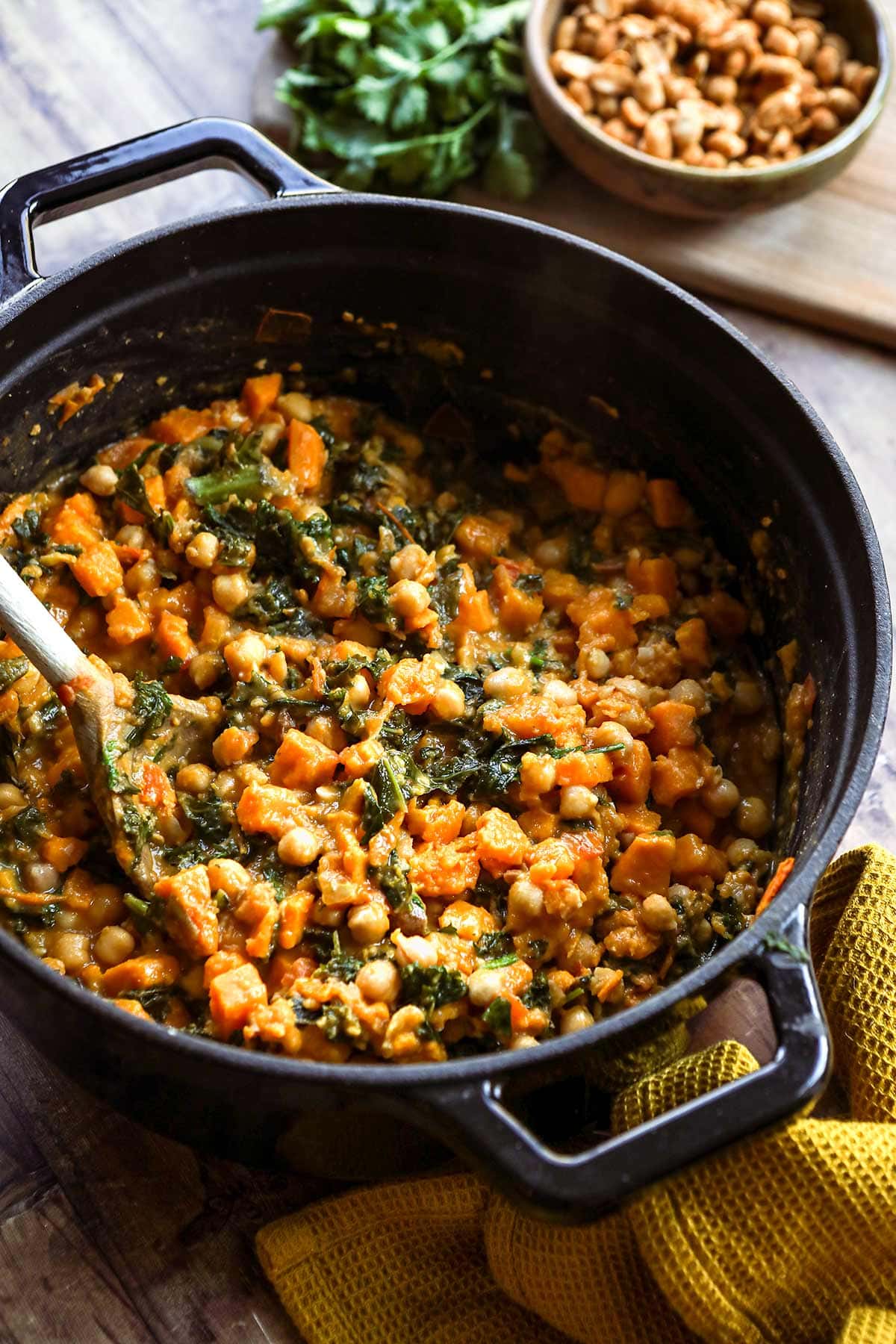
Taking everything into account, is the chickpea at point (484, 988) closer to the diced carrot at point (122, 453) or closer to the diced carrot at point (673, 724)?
the diced carrot at point (673, 724)

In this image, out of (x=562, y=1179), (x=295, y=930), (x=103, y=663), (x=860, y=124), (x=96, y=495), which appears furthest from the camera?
(x=860, y=124)

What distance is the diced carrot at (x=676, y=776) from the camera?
2.80 m

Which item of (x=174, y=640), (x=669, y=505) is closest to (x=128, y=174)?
(x=174, y=640)

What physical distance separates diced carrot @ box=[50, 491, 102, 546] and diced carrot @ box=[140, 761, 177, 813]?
1.94 ft

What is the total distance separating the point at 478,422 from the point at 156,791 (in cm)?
128

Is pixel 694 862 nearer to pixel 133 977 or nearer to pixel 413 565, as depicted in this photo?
pixel 413 565

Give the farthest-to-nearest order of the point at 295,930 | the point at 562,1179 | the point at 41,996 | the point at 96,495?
the point at 96,495 < the point at 295,930 < the point at 41,996 < the point at 562,1179

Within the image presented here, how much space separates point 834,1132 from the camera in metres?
2.29

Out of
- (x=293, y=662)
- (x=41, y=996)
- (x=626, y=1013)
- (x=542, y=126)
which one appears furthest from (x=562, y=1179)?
(x=542, y=126)

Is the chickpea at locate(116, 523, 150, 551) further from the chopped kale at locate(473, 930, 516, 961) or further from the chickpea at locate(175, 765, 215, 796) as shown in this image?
the chopped kale at locate(473, 930, 516, 961)

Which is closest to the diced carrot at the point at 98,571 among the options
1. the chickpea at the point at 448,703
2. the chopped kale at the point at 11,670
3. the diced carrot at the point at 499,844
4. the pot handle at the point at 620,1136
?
the chopped kale at the point at 11,670

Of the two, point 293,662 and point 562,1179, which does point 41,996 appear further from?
point 293,662

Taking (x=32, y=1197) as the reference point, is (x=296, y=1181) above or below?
below

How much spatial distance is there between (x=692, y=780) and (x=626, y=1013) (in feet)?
3.09
